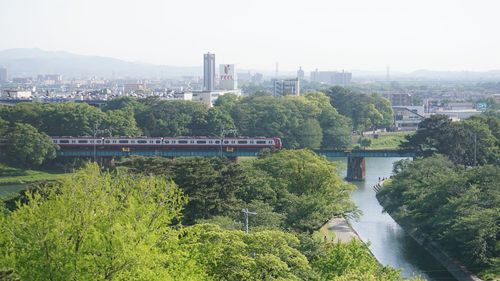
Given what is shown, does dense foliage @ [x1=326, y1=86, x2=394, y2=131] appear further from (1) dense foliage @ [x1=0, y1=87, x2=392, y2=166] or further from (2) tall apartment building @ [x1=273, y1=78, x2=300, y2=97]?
(2) tall apartment building @ [x1=273, y1=78, x2=300, y2=97]

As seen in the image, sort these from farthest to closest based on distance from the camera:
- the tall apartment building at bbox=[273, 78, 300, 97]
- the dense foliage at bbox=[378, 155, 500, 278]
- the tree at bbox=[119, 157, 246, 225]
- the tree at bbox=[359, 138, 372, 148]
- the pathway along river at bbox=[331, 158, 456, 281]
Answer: the tall apartment building at bbox=[273, 78, 300, 97], the tree at bbox=[359, 138, 372, 148], the pathway along river at bbox=[331, 158, 456, 281], the tree at bbox=[119, 157, 246, 225], the dense foliage at bbox=[378, 155, 500, 278]

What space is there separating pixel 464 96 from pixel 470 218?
310 ft

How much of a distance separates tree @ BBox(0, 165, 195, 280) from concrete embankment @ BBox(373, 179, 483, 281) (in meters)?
10.2

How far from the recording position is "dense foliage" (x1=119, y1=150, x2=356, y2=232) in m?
21.6

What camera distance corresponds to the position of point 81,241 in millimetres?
13125

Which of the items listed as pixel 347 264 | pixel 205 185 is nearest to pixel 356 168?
pixel 205 185

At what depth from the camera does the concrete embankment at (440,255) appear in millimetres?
21406

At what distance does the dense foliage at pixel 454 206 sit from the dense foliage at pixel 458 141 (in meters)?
4.39

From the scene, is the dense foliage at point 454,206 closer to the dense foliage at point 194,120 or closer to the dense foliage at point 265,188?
the dense foliage at point 265,188

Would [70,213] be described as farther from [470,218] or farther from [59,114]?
[59,114]

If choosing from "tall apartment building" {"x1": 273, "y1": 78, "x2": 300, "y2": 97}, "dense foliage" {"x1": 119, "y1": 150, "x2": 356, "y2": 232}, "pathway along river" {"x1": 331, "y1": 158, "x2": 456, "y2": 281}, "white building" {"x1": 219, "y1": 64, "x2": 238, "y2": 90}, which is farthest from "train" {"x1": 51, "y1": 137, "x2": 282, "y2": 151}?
"white building" {"x1": 219, "y1": 64, "x2": 238, "y2": 90}

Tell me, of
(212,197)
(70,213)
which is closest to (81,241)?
(70,213)

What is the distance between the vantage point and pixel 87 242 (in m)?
13.0

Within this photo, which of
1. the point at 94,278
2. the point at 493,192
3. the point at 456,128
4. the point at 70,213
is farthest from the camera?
the point at 456,128
